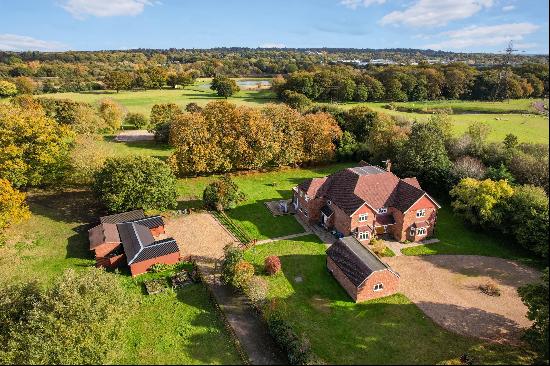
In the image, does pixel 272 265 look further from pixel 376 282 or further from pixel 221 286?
pixel 376 282

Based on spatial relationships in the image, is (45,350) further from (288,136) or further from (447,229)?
(288,136)

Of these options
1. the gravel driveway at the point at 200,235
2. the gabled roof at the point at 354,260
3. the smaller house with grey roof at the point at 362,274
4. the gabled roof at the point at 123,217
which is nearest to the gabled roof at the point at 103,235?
the gabled roof at the point at 123,217

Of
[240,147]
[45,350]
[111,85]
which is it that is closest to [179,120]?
[240,147]

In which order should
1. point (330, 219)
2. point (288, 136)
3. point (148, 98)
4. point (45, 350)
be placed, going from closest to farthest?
point (45, 350) → point (330, 219) → point (288, 136) → point (148, 98)

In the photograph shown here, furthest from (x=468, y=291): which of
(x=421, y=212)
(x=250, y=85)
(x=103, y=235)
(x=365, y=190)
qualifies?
(x=250, y=85)

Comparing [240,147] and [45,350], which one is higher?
[240,147]

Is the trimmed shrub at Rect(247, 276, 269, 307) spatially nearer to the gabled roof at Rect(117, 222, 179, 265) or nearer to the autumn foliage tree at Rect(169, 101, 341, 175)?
the gabled roof at Rect(117, 222, 179, 265)

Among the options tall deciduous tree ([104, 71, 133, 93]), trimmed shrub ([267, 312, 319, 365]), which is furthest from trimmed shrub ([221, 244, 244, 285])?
tall deciduous tree ([104, 71, 133, 93])
